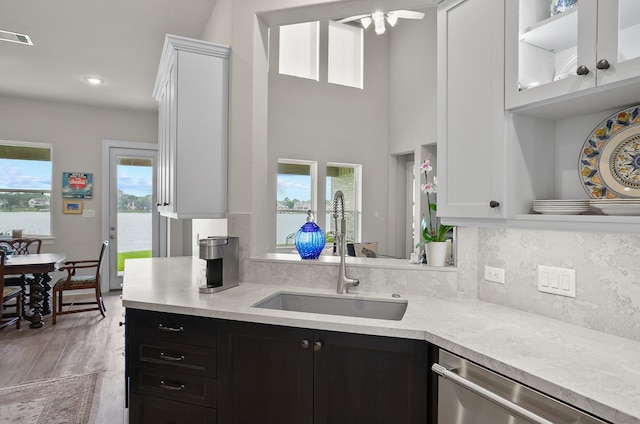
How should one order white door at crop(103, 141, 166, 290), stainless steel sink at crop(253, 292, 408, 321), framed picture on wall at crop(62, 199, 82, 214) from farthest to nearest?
white door at crop(103, 141, 166, 290) → framed picture on wall at crop(62, 199, 82, 214) → stainless steel sink at crop(253, 292, 408, 321)

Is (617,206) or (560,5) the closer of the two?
(617,206)

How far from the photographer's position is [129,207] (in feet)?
19.8

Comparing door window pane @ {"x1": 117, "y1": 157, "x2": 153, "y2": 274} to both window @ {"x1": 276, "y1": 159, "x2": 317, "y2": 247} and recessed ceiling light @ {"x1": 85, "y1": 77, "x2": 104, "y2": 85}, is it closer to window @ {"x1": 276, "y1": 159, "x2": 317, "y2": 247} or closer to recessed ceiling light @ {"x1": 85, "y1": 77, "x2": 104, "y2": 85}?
recessed ceiling light @ {"x1": 85, "y1": 77, "x2": 104, "y2": 85}

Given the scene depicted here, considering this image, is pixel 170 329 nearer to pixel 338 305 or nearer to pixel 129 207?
pixel 338 305

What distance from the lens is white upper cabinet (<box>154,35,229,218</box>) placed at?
7.37ft

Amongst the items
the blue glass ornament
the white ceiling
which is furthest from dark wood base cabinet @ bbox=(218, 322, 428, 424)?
the white ceiling

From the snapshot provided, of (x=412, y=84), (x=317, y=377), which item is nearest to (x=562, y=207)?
(x=317, y=377)

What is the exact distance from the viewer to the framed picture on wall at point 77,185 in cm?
560

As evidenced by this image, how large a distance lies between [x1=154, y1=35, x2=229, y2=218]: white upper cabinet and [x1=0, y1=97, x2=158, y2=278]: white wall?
4166mm

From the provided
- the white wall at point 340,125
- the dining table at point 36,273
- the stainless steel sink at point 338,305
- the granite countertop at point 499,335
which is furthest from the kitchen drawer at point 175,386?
the white wall at point 340,125

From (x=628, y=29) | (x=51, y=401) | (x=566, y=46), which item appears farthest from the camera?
(x=51, y=401)

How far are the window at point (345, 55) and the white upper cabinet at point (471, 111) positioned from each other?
489 cm

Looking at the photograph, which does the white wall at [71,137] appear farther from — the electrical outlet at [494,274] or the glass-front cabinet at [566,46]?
the glass-front cabinet at [566,46]

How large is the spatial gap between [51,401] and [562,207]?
3279 millimetres
